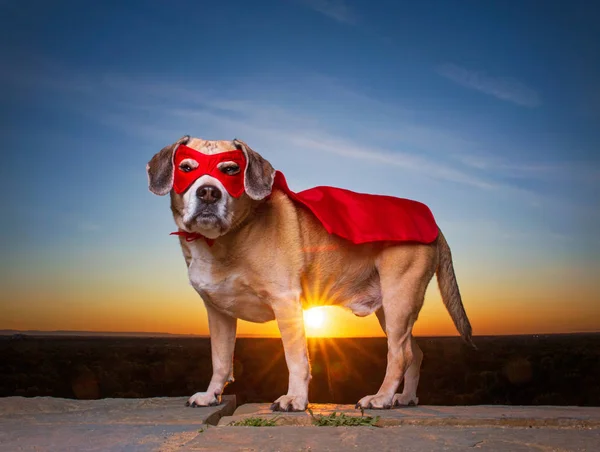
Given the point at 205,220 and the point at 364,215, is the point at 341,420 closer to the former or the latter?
the point at 205,220

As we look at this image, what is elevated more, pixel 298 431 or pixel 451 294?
pixel 451 294

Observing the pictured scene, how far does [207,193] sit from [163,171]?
1.97ft

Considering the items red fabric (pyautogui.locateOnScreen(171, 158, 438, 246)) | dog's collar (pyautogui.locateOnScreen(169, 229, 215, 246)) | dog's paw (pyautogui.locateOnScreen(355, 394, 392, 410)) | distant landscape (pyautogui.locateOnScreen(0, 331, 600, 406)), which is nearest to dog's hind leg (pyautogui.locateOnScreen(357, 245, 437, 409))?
dog's paw (pyautogui.locateOnScreen(355, 394, 392, 410))

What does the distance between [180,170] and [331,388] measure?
20.5m

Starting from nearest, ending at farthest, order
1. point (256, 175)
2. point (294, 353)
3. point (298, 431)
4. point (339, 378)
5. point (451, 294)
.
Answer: point (298, 431) < point (256, 175) < point (294, 353) < point (451, 294) < point (339, 378)

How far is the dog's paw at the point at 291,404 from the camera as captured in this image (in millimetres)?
5902

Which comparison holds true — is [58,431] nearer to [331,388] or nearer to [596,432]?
[596,432]

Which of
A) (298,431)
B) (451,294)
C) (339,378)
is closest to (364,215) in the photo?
(451,294)

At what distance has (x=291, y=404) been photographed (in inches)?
233

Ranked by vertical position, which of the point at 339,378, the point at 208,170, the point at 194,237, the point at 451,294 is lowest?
the point at 339,378

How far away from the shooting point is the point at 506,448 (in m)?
4.55

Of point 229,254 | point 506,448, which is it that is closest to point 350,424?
point 506,448

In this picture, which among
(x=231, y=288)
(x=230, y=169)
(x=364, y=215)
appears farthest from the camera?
(x=364, y=215)

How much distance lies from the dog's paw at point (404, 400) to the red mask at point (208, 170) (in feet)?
8.57
